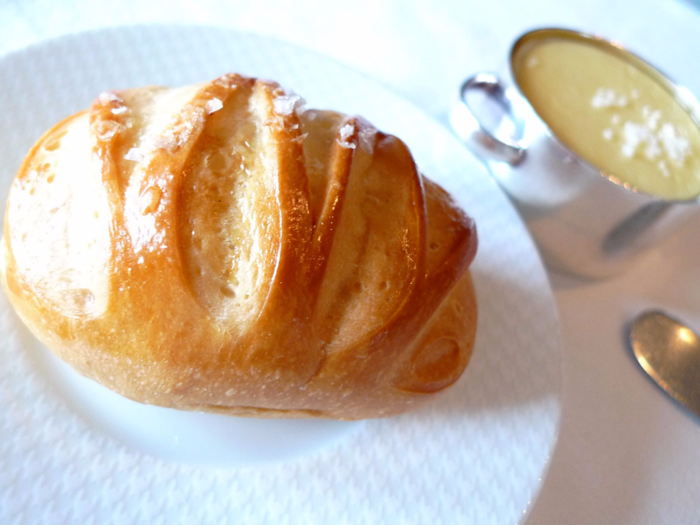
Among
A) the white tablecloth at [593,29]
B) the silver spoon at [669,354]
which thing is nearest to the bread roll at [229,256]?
the white tablecloth at [593,29]

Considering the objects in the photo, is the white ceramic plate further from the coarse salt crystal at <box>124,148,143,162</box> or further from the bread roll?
the coarse salt crystal at <box>124,148,143,162</box>

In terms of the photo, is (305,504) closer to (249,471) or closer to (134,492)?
(249,471)

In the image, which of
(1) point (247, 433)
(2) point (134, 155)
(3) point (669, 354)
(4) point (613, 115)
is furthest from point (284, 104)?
(3) point (669, 354)

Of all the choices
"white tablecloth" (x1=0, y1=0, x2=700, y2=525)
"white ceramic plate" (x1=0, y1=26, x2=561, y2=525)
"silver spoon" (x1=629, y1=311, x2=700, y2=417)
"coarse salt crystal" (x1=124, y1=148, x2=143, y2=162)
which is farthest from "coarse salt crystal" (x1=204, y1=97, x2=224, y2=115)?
"silver spoon" (x1=629, y1=311, x2=700, y2=417)

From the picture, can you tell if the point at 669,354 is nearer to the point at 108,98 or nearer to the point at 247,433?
the point at 247,433

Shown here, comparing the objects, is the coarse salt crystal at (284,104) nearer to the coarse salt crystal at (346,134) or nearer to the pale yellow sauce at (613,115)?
the coarse salt crystal at (346,134)

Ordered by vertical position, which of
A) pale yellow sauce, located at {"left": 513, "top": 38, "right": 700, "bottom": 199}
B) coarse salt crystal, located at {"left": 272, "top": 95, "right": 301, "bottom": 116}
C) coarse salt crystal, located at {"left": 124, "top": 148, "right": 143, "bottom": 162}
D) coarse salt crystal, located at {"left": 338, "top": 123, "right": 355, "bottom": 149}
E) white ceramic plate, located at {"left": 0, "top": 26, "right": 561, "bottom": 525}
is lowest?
white ceramic plate, located at {"left": 0, "top": 26, "right": 561, "bottom": 525}
